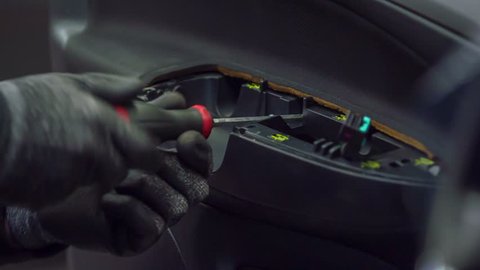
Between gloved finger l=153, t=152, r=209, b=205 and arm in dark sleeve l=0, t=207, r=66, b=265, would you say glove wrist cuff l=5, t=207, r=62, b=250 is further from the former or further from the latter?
gloved finger l=153, t=152, r=209, b=205

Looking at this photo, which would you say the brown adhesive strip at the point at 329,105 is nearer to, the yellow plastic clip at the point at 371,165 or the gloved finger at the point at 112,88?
the yellow plastic clip at the point at 371,165

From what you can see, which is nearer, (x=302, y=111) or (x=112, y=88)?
(x=112, y=88)

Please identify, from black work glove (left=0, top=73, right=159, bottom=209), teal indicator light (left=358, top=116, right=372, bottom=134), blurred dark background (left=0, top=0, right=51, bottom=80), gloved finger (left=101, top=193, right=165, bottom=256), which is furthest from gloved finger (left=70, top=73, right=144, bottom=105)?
blurred dark background (left=0, top=0, right=51, bottom=80)

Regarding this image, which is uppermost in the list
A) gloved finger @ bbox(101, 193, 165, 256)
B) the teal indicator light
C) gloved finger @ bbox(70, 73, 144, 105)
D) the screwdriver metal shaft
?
gloved finger @ bbox(70, 73, 144, 105)

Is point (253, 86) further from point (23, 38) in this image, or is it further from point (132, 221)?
point (23, 38)

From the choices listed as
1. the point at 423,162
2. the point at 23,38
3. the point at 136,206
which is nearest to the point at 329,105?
the point at 423,162

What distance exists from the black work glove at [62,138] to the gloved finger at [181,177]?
0.24 ft

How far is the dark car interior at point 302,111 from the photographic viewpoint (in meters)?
0.76

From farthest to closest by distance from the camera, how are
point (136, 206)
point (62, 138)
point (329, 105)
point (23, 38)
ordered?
1. point (23, 38)
2. point (329, 105)
3. point (136, 206)
4. point (62, 138)

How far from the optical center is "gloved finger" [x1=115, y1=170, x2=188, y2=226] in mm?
761

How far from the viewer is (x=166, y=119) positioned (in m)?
0.74

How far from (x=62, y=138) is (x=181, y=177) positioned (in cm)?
17

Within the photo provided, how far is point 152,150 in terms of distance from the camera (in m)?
0.70

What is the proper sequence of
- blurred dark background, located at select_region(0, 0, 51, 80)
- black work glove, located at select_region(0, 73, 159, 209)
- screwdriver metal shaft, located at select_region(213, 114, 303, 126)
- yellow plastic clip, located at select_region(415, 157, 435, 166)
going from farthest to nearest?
blurred dark background, located at select_region(0, 0, 51, 80) < screwdriver metal shaft, located at select_region(213, 114, 303, 126) < yellow plastic clip, located at select_region(415, 157, 435, 166) < black work glove, located at select_region(0, 73, 159, 209)
